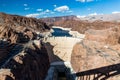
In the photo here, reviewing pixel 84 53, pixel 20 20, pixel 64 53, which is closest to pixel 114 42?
pixel 84 53

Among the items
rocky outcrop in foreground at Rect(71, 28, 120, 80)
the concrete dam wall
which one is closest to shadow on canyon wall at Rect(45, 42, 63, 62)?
the concrete dam wall

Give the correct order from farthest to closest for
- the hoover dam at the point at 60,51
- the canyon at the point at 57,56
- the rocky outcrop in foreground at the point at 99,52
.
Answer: the hoover dam at the point at 60,51 → the rocky outcrop in foreground at the point at 99,52 → the canyon at the point at 57,56

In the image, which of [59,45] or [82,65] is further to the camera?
[59,45]

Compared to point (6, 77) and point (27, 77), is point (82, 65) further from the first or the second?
point (6, 77)

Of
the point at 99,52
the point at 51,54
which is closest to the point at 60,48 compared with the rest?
the point at 51,54

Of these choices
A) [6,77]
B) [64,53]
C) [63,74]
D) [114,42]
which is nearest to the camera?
[6,77]

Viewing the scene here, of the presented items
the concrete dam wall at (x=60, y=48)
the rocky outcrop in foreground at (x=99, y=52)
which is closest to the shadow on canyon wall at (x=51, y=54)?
the concrete dam wall at (x=60, y=48)

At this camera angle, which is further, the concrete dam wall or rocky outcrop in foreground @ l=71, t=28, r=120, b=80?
the concrete dam wall

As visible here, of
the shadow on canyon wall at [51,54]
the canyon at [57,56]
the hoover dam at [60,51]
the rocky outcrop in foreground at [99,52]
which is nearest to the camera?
the canyon at [57,56]

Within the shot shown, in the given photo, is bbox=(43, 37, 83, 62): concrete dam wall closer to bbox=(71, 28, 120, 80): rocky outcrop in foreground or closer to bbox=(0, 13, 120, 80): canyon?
bbox=(0, 13, 120, 80): canyon

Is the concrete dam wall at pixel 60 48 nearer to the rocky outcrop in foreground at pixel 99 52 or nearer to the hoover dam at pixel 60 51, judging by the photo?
the hoover dam at pixel 60 51

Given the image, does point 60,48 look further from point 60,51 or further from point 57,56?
point 57,56
